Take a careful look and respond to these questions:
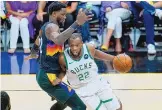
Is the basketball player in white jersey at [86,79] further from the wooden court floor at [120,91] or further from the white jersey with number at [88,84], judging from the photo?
the wooden court floor at [120,91]

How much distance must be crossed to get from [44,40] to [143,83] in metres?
2.54

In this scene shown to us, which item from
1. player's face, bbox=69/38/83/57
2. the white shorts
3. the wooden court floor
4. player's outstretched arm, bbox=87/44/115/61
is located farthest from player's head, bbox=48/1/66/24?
the wooden court floor

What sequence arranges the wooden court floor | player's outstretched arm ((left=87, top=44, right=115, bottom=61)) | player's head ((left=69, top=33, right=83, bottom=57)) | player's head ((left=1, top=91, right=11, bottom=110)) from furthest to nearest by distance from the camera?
the wooden court floor, player's outstretched arm ((left=87, top=44, right=115, bottom=61)), player's head ((left=69, top=33, right=83, bottom=57)), player's head ((left=1, top=91, right=11, bottom=110))

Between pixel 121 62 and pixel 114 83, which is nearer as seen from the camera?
pixel 121 62

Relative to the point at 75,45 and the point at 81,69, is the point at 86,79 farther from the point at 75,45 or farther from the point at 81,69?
the point at 75,45

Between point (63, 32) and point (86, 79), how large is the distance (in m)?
0.63

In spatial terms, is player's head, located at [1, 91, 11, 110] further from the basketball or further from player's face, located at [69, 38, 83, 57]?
the basketball

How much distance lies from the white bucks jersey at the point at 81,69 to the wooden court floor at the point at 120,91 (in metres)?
1.12

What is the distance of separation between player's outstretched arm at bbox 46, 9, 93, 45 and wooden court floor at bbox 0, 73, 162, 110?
1.48 meters

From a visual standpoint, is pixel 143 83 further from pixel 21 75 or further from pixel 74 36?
pixel 74 36

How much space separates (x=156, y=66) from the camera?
754cm

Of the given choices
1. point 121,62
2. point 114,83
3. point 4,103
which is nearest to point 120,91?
point 114,83

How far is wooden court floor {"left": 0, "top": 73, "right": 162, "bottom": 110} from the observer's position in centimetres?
551

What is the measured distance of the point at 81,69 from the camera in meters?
4.36
